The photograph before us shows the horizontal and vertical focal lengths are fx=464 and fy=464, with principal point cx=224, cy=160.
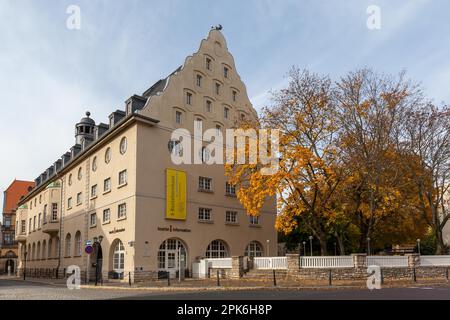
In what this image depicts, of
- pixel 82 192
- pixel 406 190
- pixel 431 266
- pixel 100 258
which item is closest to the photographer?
pixel 431 266

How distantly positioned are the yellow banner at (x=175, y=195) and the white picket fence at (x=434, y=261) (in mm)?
16938

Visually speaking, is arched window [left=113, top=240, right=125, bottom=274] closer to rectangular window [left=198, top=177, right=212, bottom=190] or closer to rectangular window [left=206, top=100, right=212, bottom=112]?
rectangular window [left=198, top=177, right=212, bottom=190]

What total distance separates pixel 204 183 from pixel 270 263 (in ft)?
33.1

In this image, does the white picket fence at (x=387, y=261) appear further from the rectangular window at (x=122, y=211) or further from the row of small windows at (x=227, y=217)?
the rectangular window at (x=122, y=211)

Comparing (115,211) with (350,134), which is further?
(115,211)

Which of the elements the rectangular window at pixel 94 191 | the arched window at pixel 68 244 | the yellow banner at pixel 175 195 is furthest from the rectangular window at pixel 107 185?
the arched window at pixel 68 244

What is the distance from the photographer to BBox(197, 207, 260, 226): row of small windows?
122ft

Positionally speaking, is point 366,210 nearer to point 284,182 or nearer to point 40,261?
point 284,182

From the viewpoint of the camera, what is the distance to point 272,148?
3119 centimetres

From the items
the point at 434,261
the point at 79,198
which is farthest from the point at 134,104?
the point at 434,261

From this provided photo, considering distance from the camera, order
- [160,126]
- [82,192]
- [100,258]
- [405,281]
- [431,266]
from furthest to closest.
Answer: [82,192], [100,258], [160,126], [431,266], [405,281]

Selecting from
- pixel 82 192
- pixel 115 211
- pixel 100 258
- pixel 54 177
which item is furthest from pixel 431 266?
pixel 54 177

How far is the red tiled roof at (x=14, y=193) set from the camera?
324ft

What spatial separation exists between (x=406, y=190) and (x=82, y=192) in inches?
1128
